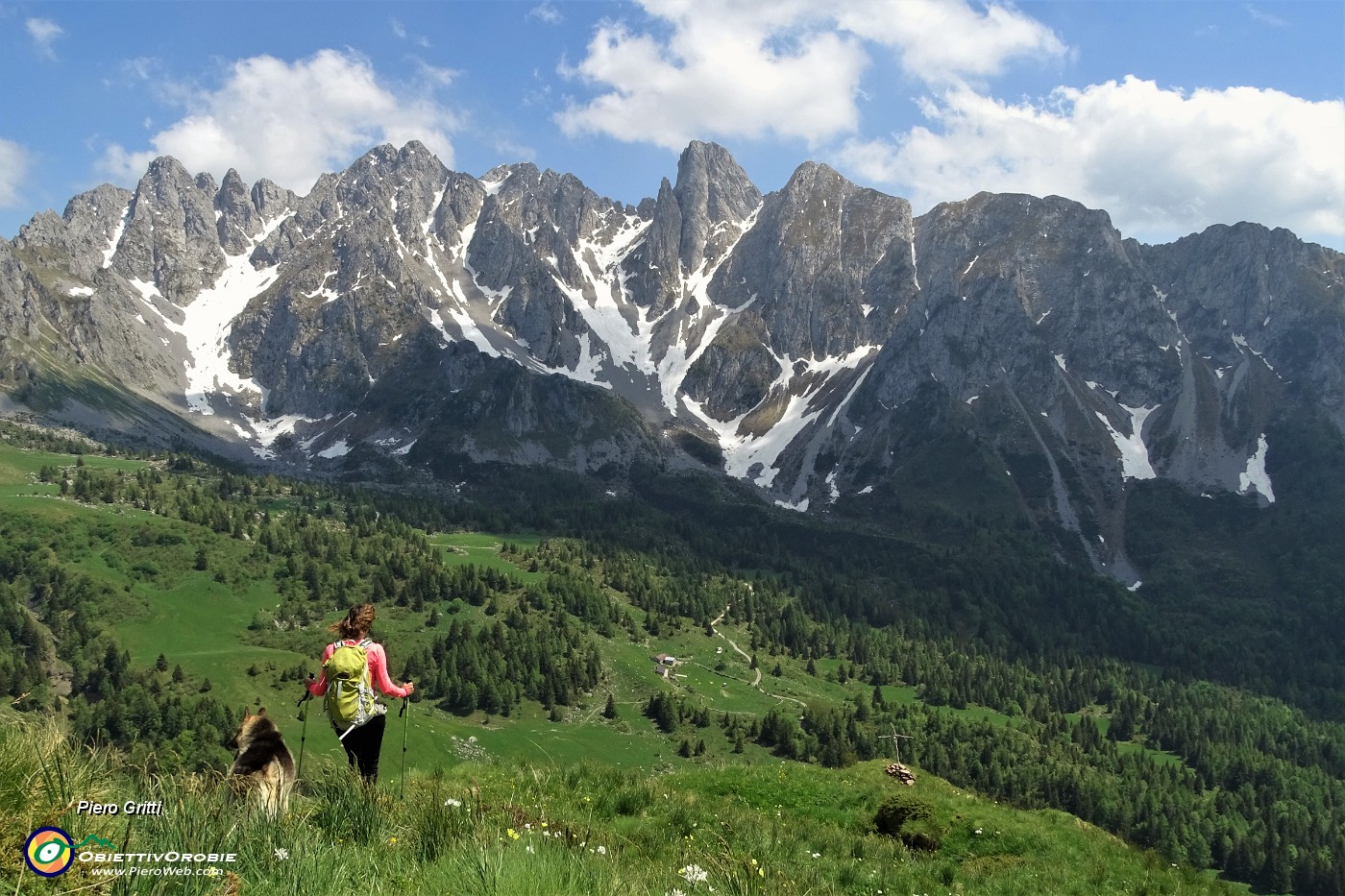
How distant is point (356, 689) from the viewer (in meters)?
11.8

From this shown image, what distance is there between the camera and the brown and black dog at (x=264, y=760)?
10.1 m

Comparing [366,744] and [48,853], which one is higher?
[48,853]

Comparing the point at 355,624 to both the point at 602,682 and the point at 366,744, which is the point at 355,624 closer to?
the point at 366,744

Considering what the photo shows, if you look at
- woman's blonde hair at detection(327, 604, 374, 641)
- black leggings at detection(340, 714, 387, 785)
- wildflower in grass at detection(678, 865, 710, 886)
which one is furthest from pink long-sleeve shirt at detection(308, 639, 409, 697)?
wildflower in grass at detection(678, 865, 710, 886)

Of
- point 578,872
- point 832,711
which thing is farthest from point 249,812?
point 832,711

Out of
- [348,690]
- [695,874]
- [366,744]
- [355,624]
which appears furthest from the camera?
[355,624]

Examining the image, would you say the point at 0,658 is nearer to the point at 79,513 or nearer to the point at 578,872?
the point at 79,513

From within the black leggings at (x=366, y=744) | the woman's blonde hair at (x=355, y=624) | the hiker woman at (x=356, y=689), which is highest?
the woman's blonde hair at (x=355, y=624)

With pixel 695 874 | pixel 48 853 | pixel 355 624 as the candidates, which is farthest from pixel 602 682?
pixel 48 853

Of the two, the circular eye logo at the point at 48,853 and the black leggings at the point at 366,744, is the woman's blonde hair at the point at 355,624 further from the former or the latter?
the circular eye logo at the point at 48,853

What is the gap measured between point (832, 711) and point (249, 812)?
458 ft

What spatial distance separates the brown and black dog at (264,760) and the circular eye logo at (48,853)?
3878mm

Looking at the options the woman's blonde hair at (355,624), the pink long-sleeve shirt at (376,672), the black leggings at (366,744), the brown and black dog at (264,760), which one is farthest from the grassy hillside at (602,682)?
the brown and black dog at (264,760)

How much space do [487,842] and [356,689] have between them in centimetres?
447
